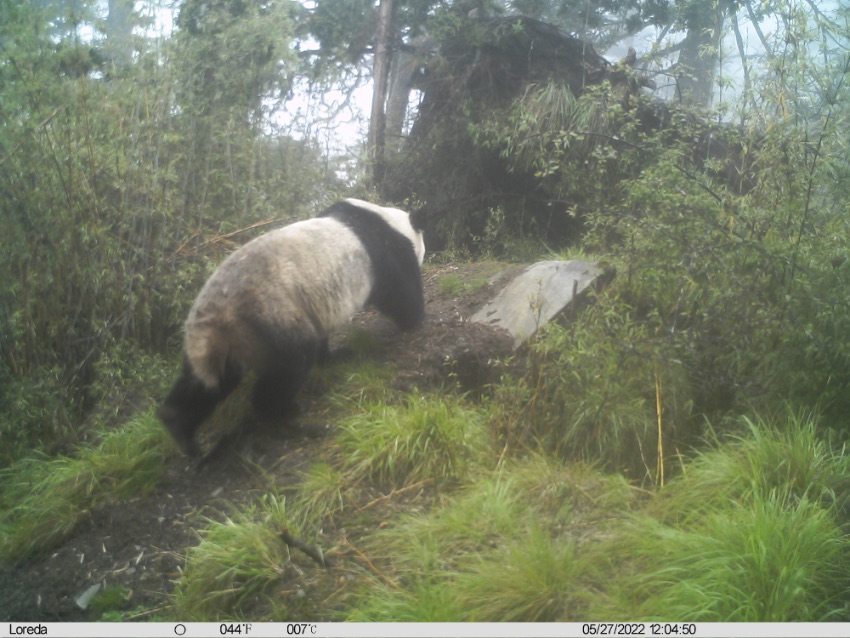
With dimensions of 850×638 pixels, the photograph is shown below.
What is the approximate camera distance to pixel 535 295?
17.9 ft

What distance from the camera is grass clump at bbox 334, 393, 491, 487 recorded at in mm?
3902

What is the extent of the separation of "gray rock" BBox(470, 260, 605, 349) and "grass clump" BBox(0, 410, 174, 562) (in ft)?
7.99

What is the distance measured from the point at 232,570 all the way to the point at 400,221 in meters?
3.27

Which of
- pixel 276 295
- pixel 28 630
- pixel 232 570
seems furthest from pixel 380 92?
pixel 28 630

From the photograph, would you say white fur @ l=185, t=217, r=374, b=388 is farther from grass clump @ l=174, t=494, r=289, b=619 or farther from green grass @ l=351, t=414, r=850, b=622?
green grass @ l=351, t=414, r=850, b=622

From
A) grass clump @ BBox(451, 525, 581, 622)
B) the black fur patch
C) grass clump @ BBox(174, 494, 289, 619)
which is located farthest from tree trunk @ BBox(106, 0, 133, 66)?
grass clump @ BBox(451, 525, 581, 622)

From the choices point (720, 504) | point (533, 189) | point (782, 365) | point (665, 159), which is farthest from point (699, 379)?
point (533, 189)

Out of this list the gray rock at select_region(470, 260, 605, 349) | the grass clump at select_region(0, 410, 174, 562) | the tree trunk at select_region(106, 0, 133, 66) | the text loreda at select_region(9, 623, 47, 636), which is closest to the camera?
the text loreda at select_region(9, 623, 47, 636)

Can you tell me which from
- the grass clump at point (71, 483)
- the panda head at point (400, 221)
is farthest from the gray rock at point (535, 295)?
the grass clump at point (71, 483)

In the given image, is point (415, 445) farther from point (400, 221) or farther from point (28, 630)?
point (400, 221)

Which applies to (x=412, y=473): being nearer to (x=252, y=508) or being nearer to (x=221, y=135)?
(x=252, y=508)

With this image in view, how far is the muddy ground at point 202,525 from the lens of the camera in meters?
3.34

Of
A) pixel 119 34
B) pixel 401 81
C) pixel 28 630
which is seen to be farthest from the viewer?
pixel 401 81

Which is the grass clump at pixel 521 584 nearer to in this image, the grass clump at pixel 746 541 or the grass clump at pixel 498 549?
the grass clump at pixel 498 549
